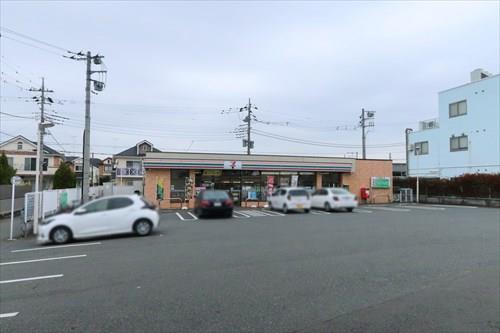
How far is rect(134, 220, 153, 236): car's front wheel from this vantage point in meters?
12.6

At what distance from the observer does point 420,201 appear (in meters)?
25.6

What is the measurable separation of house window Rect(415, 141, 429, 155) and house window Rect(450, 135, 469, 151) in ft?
11.5

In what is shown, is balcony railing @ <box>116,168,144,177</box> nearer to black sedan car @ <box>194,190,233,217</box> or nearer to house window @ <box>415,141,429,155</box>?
black sedan car @ <box>194,190,233,217</box>

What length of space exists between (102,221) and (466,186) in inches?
991

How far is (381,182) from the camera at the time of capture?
16.2 m

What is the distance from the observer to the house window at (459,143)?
105ft

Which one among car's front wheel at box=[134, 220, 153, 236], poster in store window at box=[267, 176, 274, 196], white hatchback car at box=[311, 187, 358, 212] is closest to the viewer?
car's front wheel at box=[134, 220, 153, 236]

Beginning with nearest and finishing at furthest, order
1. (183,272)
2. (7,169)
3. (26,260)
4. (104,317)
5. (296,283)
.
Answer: (104,317), (296,283), (183,272), (26,260), (7,169)

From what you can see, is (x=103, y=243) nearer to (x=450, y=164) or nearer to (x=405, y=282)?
(x=405, y=282)

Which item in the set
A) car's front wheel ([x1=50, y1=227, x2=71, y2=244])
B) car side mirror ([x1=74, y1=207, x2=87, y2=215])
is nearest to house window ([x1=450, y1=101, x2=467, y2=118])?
car side mirror ([x1=74, y1=207, x2=87, y2=215])

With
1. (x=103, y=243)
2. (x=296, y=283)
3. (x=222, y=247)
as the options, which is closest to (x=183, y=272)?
(x=296, y=283)

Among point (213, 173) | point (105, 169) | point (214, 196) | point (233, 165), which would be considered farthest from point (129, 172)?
point (214, 196)

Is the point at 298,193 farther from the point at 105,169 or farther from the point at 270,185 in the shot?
the point at 105,169

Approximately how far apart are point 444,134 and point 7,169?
1561 inches
